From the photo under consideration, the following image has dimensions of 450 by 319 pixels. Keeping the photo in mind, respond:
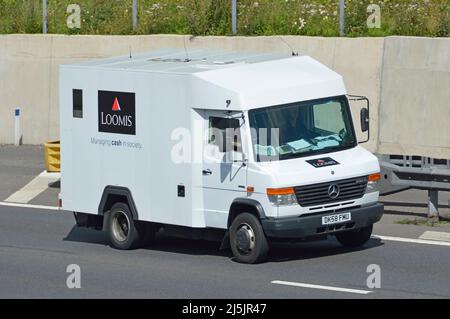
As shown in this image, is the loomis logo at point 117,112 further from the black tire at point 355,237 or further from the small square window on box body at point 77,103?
the black tire at point 355,237

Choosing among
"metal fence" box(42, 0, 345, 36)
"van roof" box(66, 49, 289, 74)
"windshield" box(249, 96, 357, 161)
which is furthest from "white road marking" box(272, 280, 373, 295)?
"metal fence" box(42, 0, 345, 36)

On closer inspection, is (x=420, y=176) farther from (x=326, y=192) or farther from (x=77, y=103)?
(x=77, y=103)

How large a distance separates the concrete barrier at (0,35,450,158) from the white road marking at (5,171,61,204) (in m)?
3.86

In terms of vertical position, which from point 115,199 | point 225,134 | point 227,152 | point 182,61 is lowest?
point 115,199

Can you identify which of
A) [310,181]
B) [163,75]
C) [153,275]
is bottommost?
[153,275]

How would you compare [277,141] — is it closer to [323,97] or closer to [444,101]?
[323,97]

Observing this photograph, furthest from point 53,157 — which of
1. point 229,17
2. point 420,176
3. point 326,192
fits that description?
point 326,192

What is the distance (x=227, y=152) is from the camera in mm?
16062

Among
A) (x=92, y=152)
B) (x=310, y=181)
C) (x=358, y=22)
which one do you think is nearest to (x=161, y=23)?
(x=358, y=22)

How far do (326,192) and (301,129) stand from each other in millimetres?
940

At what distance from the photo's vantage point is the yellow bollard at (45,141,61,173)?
23.9 metres

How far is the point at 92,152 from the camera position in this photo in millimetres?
17594

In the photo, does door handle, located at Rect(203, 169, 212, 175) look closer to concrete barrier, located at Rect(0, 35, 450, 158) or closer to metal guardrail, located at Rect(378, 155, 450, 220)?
metal guardrail, located at Rect(378, 155, 450, 220)

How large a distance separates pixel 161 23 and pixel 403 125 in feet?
24.5
